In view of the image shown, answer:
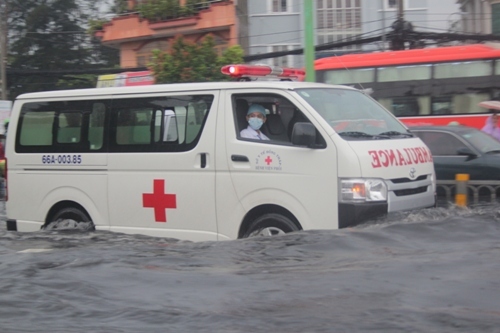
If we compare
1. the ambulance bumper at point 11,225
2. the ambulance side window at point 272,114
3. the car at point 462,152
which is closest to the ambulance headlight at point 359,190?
the ambulance side window at point 272,114

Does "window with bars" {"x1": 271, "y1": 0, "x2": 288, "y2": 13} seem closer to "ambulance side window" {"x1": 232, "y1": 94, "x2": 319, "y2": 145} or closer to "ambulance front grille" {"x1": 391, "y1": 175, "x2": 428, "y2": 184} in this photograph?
"ambulance side window" {"x1": 232, "y1": 94, "x2": 319, "y2": 145}

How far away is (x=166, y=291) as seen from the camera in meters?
5.30

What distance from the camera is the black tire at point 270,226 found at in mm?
6883

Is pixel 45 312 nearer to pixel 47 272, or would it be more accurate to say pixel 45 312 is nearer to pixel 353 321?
pixel 47 272

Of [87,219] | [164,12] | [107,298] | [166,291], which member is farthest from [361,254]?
[164,12]

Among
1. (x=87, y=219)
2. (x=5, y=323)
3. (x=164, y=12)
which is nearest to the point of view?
(x=5, y=323)

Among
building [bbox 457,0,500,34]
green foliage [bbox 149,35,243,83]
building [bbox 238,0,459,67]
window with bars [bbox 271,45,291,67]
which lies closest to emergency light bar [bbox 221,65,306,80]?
green foliage [bbox 149,35,243,83]

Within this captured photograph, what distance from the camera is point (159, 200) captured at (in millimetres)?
7520

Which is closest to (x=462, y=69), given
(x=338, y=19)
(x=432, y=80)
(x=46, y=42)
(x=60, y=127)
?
(x=432, y=80)

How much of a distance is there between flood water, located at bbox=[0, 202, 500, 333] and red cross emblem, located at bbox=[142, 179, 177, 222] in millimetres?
265

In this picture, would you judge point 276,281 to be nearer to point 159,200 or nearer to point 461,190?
point 159,200

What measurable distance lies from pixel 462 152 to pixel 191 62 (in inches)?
606

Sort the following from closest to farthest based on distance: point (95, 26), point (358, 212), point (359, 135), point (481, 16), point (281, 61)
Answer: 1. point (358, 212)
2. point (359, 135)
3. point (481, 16)
4. point (95, 26)
5. point (281, 61)

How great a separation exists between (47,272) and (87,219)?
7.22ft
